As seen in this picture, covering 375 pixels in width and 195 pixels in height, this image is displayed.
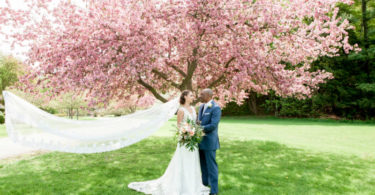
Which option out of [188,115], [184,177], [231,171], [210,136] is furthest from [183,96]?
[231,171]

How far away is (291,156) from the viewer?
9492mm

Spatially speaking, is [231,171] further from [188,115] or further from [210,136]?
[188,115]

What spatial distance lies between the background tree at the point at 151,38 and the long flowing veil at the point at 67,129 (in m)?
2.46

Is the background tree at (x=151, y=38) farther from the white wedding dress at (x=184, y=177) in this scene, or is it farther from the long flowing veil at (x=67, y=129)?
the white wedding dress at (x=184, y=177)

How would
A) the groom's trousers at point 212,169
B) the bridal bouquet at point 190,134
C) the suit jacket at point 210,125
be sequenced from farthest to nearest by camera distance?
the groom's trousers at point 212,169 < the suit jacket at point 210,125 < the bridal bouquet at point 190,134

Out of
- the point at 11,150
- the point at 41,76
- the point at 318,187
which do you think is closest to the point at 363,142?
the point at 318,187

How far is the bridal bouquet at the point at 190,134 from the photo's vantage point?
5.01m

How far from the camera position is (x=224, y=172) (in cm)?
712

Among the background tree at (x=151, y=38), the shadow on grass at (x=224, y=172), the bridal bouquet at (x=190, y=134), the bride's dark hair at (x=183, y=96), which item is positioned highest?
the background tree at (x=151, y=38)

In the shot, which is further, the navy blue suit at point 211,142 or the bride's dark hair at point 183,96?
the bride's dark hair at point 183,96

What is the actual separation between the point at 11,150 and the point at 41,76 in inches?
171

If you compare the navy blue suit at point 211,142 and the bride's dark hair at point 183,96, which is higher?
the bride's dark hair at point 183,96

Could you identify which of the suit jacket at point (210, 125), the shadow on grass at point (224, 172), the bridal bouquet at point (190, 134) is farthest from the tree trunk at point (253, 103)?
the bridal bouquet at point (190, 134)

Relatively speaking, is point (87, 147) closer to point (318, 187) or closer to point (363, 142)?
point (318, 187)
